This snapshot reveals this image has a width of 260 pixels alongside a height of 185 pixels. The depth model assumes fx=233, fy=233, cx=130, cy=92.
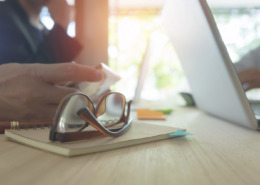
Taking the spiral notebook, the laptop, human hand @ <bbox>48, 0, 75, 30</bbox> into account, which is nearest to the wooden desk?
the spiral notebook

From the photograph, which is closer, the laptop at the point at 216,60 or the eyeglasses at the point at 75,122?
the eyeglasses at the point at 75,122

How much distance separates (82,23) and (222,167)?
2.63 ft

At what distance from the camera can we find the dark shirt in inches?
29.0

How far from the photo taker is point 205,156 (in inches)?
14.3

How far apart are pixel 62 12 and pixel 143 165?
762mm

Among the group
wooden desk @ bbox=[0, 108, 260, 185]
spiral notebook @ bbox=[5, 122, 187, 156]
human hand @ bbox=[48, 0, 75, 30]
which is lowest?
wooden desk @ bbox=[0, 108, 260, 185]

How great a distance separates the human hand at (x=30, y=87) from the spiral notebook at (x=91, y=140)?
0.49ft

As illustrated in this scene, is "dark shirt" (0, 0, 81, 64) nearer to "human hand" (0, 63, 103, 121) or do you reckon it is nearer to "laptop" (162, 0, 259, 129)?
"human hand" (0, 63, 103, 121)

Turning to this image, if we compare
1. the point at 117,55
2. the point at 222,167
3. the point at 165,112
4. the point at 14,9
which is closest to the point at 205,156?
the point at 222,167

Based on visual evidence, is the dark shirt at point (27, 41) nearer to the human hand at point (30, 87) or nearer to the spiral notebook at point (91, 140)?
the human hand at point (30, 87)

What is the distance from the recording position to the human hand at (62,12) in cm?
87

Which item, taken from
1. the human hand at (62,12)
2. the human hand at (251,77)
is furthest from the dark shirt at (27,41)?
the human hand at (251,77)

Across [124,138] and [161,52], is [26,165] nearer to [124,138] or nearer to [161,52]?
[124,138]

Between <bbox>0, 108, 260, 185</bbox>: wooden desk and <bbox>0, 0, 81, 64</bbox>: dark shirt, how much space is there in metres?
0.39
